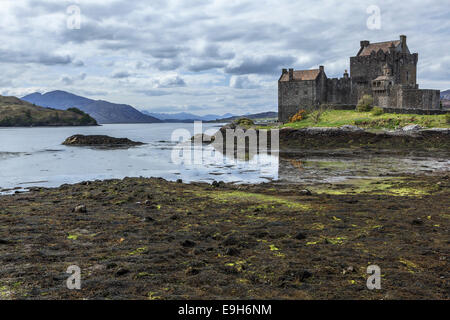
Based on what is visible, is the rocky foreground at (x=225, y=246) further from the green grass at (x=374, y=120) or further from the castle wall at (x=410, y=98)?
the castle wall at (x=410, y=98)

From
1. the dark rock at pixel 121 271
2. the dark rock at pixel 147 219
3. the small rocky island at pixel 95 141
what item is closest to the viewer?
the dark rock at pixel 121 271

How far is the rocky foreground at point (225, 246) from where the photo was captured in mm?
6137

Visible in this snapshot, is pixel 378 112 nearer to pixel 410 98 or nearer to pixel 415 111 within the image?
pixel 415 111

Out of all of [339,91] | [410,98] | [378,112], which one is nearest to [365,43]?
[339,91]

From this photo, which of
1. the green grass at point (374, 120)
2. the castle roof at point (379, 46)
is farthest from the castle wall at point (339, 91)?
the green grass at point (374, 120)

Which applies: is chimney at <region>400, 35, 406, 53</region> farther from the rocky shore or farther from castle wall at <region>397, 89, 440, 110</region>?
the rocky shore

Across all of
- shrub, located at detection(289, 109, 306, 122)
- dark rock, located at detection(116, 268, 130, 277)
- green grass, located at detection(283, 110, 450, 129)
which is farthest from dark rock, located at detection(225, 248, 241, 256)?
shrub, located at detection(289, 109, 306, 122)

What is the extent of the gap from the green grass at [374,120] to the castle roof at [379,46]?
56.3ft

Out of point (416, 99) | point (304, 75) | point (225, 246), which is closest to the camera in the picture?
point (225, 246)

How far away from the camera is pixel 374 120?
55.2m

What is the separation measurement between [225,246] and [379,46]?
77817 mm
